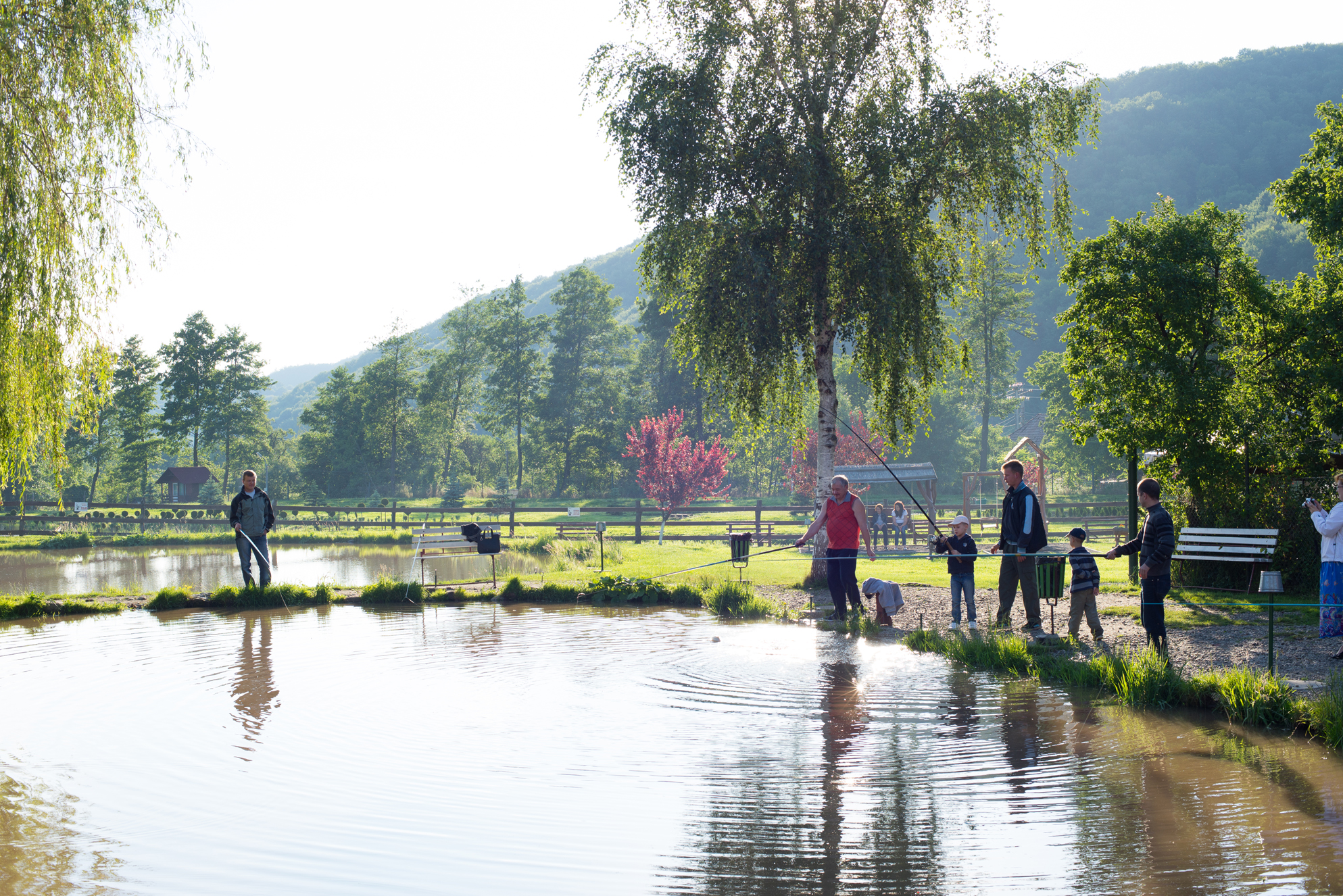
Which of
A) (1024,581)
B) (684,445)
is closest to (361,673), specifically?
(1024,581)

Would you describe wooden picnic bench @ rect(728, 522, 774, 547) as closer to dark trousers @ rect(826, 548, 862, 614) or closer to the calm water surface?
dark trousers @ rect(826, 548, 862, 614)

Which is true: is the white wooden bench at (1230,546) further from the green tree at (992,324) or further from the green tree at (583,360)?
the green tree at (583,360)

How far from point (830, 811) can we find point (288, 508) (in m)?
38.8

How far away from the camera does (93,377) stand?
39.4ft

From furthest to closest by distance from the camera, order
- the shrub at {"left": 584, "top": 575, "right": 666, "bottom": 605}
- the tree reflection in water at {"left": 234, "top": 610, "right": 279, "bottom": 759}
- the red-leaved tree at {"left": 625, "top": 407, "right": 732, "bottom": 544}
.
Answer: the red-leaved tree at {"left": 625, "top": 407, "right": 732, "bottom": 544} < the shrub at {"left": 584, "top": 575, "right": 666, "bottom": 605} < the tree reflection in water at {"left": 234, "top": 610, "right": 279, "bottom": 759}

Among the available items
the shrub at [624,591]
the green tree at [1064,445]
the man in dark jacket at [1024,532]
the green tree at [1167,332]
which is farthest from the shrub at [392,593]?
the green tree at [1064,445]

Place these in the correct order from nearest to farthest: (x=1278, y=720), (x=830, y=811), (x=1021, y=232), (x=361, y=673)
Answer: (x=830, y=811), (x=1278, y=720), (x=361, y=673), (x=1021, y=232)

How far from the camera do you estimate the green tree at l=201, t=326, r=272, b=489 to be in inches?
2640

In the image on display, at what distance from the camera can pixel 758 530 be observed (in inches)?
1307

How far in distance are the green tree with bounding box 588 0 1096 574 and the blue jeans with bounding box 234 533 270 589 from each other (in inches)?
317

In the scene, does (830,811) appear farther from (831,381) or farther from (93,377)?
(831,381)

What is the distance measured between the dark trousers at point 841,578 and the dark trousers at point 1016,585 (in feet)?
6.03

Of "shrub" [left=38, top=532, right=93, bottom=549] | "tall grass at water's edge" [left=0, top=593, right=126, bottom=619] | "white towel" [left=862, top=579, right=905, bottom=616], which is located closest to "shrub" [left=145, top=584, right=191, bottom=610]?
"tall grass at water's edge" [left=0, top=593, right=126, bottom=619]

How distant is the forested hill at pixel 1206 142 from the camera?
128000 mm
